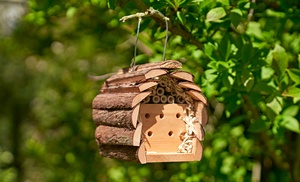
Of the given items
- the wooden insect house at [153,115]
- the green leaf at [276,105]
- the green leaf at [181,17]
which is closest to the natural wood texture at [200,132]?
the wooden insect house at [153,115]

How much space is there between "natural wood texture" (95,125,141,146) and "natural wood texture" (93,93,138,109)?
60 mm

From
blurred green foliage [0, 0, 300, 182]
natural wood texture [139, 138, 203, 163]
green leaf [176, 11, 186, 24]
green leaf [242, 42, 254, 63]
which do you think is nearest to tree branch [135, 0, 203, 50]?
blurred green foliage [0, 0, 300, 182]

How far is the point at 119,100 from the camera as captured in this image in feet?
5.37

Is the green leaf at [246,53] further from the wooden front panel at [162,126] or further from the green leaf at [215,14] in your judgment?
the wooden front panel at [162,126]

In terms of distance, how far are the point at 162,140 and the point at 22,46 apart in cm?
252

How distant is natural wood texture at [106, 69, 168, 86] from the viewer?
1576mm

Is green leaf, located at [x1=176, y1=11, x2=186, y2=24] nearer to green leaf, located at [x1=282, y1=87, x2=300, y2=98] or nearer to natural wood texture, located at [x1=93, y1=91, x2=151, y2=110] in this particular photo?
natural wood texture, located at [x1=93, y1=91, x2=151, y2=110]

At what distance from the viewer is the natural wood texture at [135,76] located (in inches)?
62.1

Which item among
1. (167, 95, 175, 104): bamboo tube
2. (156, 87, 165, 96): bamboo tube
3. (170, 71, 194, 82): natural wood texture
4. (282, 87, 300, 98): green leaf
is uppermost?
(170, 71, 194, 82): natural wood texture

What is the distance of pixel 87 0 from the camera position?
213cm

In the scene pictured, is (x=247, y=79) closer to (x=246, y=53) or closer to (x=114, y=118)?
(x=246, y=53)

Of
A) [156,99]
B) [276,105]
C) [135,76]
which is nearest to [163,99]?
[156,99]

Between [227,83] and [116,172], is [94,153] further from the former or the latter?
[227,83]

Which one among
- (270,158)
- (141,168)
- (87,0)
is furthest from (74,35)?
(87,0)
